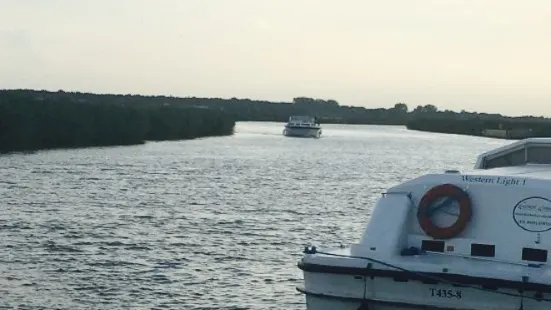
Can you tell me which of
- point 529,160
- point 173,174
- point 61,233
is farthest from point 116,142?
point 529,160

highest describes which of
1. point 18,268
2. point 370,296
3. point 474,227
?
point 474,227

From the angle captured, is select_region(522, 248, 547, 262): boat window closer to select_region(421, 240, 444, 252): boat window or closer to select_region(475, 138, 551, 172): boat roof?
select_region(421, 240, 444, 252): boat window

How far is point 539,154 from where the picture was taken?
18625 millimetres

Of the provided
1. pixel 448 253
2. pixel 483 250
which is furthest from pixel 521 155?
pixel 448 253

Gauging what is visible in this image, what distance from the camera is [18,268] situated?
25.3m

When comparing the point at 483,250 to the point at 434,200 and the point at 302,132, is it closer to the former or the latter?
the point at 434,200

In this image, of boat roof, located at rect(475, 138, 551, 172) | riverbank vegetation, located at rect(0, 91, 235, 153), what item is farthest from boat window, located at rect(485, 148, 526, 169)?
riverbank vegetation, located at rect(0, 91, 235, 153)

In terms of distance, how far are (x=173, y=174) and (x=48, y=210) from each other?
23.3 m

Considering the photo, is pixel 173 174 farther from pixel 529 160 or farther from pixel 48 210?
pixel 529 160

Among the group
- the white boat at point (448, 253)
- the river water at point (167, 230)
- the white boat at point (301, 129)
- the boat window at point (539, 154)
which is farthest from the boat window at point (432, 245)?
the white boat at point (301, 129)

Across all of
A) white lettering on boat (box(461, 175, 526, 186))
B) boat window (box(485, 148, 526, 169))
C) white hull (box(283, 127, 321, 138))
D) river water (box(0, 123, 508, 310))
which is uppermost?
boat window (box(485, 148, 526, 169))

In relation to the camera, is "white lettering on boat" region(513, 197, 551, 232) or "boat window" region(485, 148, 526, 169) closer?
"white lettering on boat" region(513, 197, 551, 232)

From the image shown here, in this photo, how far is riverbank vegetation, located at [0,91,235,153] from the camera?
9062cm

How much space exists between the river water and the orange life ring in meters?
A: 6.73
